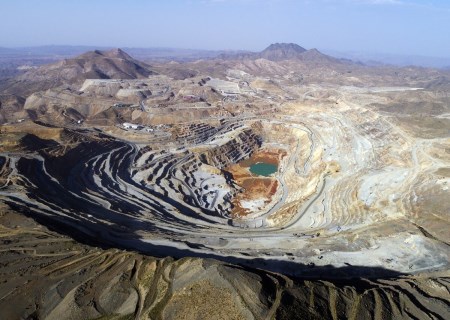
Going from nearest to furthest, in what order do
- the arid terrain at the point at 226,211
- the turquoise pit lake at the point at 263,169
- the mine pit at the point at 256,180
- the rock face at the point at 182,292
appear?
the rock face at the point at 182,292 → the arid terrain at the point at 226,211 → the mine pit at the point at 256,180 → the turquoise pit lake at the point at 263,169

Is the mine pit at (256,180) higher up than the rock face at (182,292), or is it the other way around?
the rock face at (182,292)

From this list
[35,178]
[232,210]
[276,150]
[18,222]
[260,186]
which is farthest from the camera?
[276,150]

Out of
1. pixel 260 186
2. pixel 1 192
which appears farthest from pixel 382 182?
pixel 1 192

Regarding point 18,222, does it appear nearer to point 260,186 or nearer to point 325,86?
point 260,186

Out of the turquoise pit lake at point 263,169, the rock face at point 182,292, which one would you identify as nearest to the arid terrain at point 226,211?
the rock face at point 182,292

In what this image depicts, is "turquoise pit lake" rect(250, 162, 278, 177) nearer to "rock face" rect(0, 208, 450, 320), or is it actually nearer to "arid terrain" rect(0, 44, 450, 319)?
"arid terrain" rect(0, 44, 450, 319)

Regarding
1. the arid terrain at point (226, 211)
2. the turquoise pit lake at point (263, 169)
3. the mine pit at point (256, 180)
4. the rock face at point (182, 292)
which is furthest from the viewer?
the turquoise pit lake at point (263, 169)

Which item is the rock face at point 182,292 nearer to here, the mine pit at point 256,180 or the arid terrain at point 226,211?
the arid terrain at point 226,211

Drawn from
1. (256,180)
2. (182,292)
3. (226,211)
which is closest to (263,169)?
(256,180)

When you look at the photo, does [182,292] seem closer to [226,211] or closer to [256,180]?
[226,211]
